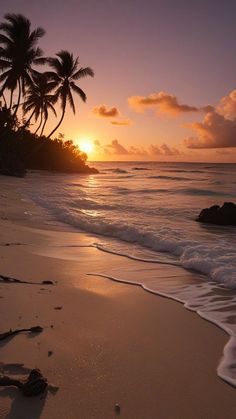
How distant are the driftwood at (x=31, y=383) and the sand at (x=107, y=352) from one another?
1.4 inches

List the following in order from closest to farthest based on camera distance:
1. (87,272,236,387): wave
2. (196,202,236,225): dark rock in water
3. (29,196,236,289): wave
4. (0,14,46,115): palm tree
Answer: (87,272,236,387): wave, (29,196,236,289): wave, (196,202,236,225): dark rock in water, (0,14,46,115): palm tree

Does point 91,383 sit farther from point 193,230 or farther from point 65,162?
point 65,162

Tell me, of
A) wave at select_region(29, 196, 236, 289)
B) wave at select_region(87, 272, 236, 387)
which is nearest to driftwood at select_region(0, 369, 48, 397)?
wave at select_region(87, 272, 236, 387)

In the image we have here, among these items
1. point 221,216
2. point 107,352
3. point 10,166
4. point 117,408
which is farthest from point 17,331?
point 10,166

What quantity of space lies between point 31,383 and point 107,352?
673mm

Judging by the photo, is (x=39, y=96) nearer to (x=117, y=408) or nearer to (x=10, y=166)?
(x=10, y=166)

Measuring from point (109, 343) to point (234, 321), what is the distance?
1.33m

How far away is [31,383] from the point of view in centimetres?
194

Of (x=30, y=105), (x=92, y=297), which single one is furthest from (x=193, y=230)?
(x=30, y=105)

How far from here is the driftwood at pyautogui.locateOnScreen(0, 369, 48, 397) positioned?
1912 millimetres

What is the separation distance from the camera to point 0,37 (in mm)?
29844

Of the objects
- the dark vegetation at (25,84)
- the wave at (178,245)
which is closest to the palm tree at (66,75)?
the dark vegetation at (25,84)

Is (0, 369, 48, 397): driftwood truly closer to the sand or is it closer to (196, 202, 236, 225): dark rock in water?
the sand

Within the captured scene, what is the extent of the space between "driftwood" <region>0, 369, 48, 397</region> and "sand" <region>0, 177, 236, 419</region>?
0.03 m
